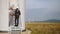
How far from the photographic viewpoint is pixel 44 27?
91.0 inches

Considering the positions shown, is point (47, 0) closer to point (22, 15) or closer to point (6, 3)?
point (22, 15)

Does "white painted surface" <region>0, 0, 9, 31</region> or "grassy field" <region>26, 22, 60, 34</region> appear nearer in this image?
"white painted surface" <region>0, 0, 9, 31</region>

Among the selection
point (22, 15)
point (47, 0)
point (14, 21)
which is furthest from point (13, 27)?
point (47, 0)

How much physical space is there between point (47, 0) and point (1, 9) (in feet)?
3.16

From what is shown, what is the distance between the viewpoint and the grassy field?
228cm

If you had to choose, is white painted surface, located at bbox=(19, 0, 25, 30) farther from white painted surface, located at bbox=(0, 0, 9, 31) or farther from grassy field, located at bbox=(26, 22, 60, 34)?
grassy field, located at bbox=(26, 22, 60, 34)

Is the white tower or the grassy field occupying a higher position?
the white tower

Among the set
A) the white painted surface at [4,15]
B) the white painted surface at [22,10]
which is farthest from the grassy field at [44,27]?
the white painted surface at [4,15]

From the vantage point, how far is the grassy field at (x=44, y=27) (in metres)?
2.28

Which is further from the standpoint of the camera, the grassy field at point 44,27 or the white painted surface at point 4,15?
the grassy field at point 44,27

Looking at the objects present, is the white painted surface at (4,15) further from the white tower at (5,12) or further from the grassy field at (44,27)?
the grassy field at (44,27)

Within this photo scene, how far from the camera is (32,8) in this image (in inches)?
92.4

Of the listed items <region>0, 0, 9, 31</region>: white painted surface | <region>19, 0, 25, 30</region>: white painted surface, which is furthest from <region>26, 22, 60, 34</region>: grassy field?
<region>0, 0, 9, 31</region>: white painted surface

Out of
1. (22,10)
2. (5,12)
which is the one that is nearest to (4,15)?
(5,12)
